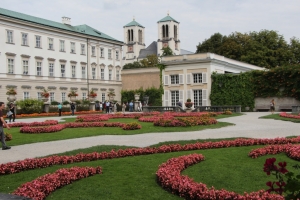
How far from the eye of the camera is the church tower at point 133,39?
390 ft

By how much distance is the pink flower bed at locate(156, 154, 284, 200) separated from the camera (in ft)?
18.1

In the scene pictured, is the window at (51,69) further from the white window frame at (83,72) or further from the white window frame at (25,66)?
the white window frame at (83,72)

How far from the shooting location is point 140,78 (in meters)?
55.4

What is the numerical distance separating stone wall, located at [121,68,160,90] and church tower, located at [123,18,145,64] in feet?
207

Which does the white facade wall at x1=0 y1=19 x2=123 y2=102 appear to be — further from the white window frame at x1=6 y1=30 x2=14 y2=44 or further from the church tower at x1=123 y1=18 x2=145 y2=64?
the church tower at x1=123 y1=18 x2=145 y2=64

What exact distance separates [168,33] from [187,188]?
4261 inches

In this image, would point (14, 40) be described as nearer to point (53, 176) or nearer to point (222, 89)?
point (222, 89)

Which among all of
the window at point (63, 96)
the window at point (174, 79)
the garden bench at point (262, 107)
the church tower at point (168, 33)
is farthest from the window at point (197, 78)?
the church tower at point (168, 33)

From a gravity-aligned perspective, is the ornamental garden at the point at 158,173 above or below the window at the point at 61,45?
below

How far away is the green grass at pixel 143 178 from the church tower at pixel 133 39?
365ft

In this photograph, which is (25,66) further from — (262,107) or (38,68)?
(262,107)

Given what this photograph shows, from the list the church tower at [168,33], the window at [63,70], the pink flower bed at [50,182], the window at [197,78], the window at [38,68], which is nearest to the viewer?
the pink flower bed at [50,182]

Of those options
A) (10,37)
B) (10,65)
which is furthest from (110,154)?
(10,37)

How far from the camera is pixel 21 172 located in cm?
848
